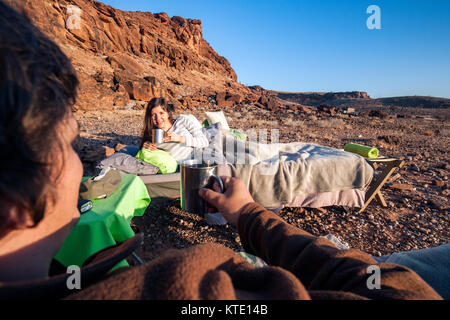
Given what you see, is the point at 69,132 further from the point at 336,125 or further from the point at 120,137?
the point at 336,125

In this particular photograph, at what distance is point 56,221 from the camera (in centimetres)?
61

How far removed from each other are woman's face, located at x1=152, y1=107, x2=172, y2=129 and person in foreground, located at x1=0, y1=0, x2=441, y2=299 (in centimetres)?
362

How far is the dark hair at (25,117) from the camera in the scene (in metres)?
0.44

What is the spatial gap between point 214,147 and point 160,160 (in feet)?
3.55

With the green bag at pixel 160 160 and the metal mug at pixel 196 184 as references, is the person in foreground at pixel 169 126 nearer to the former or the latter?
the green bag at pixel 160 160

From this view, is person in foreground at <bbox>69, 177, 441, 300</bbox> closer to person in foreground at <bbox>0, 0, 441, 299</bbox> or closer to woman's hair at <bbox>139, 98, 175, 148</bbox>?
person in foreground at <bbox>0, 0, 441, 299</bbox>

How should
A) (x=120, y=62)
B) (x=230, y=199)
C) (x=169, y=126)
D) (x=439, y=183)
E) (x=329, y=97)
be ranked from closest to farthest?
(x=230, y=199) < (x=439, y=183) < (x=169, y=126) < (x=120, y=62) < (x=329, y=97)

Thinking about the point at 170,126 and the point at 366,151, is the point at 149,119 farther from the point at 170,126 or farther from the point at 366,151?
the point at 366,151

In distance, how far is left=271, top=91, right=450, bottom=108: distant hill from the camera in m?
31.7

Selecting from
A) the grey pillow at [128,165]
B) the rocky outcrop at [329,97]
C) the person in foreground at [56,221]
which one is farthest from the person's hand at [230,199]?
the rocky outcrop at [329,97]

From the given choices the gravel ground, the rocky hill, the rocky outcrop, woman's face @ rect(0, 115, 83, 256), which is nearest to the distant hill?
the rocky outcrop

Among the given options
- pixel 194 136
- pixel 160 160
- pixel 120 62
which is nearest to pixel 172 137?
pixel 194 136

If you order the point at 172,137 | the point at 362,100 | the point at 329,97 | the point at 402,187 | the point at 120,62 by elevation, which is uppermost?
the point at 329,97
